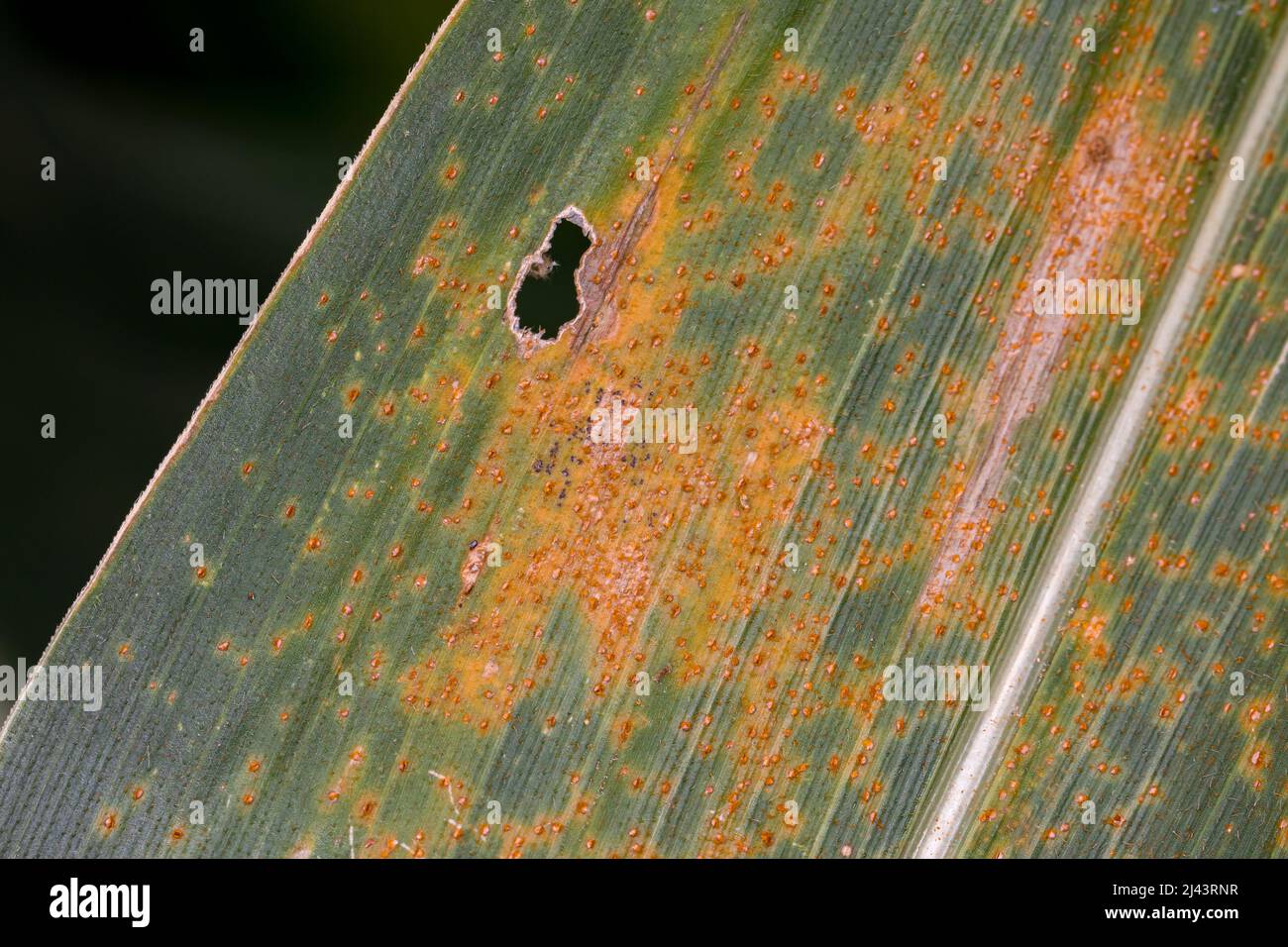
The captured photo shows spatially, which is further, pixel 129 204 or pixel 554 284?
pixel 129 204

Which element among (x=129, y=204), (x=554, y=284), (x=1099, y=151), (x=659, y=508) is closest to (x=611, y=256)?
(x=554, y=284)

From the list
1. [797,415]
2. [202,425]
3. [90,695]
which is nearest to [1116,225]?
[797,415]

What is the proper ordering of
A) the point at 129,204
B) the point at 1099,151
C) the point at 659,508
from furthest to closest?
1. the point at 129,204
2. the point at 659,508
3. the point at 1099,151

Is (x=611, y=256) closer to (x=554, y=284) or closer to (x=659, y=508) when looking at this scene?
(x=554, y=284)

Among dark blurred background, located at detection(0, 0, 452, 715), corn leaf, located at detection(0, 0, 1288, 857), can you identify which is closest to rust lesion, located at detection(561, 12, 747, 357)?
corn leaf, located at detection(0, 0, 1288, 857)

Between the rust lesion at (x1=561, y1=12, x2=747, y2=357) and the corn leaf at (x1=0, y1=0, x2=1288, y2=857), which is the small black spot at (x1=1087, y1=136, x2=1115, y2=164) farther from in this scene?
the rust lesion at (x1=561, y1=12, x2=747, y2=357)

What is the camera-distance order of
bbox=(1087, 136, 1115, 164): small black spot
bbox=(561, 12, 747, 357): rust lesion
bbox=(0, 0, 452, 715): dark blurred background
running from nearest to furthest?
bbox=(1087, 136, 1115, 164): small black spot, bbox=(561, 12, 747, 357): rust lesion, bbox=(0, 0, 452, 715): dark blurred background
